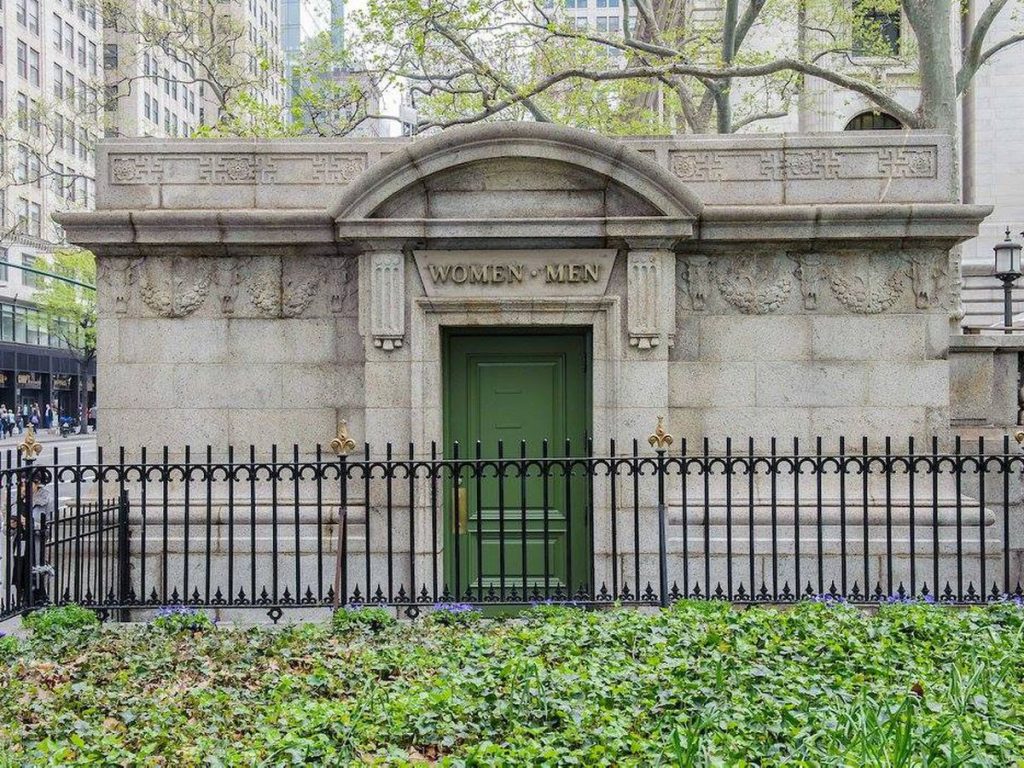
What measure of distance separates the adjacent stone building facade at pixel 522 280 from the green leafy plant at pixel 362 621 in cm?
236

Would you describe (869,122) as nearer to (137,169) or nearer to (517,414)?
(517,414)

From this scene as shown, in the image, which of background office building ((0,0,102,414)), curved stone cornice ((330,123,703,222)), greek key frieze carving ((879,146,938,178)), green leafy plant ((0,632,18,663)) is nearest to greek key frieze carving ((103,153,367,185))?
curved stone cornice ((330,123,703,222))

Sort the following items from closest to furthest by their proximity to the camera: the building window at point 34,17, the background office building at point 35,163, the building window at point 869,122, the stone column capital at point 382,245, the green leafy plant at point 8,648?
the green leafy plant at point 8,648, the stone column capital at point 382,245, the building window at point 869,122, the background office building at point 35,163, the building window at point 34,17

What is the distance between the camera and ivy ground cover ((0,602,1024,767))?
4.38m

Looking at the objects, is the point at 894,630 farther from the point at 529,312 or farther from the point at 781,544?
the point at 529,312

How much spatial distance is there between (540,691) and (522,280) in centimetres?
504

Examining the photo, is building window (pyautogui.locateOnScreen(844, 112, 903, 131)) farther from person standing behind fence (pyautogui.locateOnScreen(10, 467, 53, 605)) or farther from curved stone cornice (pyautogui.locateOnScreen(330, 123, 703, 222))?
person standing behind fence (pyautogui.locateOnScreen(10, 467, 53, 605))

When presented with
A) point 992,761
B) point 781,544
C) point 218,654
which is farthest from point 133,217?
point 992,761

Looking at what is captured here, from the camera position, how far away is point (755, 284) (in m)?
9.51

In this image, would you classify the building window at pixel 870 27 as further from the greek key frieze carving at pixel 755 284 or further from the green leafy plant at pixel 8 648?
the green leafy plant at pixel 8 648

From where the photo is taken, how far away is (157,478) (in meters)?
9.69

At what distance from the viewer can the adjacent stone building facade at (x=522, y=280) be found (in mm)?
9180

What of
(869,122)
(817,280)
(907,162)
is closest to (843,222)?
(817,280)

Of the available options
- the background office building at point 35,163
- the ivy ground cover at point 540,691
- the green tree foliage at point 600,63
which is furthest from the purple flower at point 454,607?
the background office building at point 35,163
